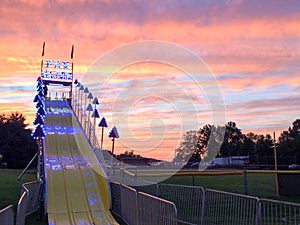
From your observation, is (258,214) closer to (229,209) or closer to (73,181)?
(229,209)

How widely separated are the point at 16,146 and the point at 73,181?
51209mm

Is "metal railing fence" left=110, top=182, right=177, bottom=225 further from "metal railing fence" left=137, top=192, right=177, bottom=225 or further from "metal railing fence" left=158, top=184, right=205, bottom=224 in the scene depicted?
"metal railing fence" left=158, top=184, right=205, bottom=224

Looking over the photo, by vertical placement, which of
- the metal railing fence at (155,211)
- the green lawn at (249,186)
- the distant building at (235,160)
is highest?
the distant building at (235,160)

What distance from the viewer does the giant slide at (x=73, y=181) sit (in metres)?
14.6

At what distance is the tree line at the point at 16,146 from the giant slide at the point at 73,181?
132 ft

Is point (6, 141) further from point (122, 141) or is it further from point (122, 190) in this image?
point (122, 190)

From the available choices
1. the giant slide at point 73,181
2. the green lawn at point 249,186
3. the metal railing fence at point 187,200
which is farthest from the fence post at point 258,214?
the green lawn at point 249,186

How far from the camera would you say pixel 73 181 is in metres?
18.2

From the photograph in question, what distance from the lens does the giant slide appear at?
14638 millimetres

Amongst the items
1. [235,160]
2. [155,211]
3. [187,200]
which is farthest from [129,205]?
[235,160]

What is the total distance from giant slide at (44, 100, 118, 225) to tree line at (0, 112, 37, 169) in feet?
132

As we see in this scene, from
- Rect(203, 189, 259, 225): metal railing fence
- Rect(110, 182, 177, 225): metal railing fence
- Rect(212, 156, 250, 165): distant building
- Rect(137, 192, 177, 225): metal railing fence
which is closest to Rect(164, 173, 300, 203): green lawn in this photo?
Rect(110, 182, 177, 225): metal railing fence

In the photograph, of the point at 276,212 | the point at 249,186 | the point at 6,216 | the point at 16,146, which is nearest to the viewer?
the point at 6,216

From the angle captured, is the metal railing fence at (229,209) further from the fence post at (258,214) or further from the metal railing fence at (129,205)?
the metal railing fence at (129,205)
